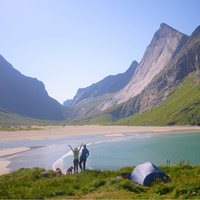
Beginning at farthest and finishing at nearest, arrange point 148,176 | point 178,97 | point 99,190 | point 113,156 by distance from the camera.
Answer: point 178,97 → point 113,156 → point 148,176 → point 99,190

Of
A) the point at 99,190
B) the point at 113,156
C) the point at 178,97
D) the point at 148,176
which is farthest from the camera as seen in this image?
the point at 178,97

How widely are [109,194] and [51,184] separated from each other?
4.78 meters

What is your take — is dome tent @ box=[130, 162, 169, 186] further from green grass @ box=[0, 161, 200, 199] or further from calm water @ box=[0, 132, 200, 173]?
calm water @ box=[0, 132, 200, 173]

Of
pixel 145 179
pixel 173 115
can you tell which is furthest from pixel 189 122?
pixel 145 179

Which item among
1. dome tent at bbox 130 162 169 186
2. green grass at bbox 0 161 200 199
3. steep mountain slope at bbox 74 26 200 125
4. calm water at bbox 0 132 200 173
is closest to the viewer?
green grass at bbox 0 161 200 199

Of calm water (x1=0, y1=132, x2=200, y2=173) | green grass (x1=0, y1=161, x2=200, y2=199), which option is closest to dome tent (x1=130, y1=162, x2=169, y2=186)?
green grass (x1=0, y1=161, x2=200, y2=199)

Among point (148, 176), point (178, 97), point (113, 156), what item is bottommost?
point (113, 156)

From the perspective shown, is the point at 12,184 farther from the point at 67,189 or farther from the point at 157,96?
the point at 157,96

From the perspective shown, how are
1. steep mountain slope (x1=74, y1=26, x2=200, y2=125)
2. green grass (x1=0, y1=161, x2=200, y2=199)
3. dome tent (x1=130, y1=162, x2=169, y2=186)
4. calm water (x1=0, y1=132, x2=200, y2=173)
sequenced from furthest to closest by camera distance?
steep mountain slope (x1=74, y1=26, x2=200, y2=125) → calm water (x1=0, y1=132, x2=200, y2=173) → dome tent (x1=130, y1=162, x2=169, y2=186) → green grass (x1=0, y1=161, x2=200, y2=199)

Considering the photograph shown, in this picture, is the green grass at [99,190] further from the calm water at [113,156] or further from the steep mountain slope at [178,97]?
the steep mountain slope at [178,97]

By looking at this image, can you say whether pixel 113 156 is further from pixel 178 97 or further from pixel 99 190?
pixel 178 97

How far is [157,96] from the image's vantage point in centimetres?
19125

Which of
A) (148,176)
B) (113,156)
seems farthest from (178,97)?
(148,176)

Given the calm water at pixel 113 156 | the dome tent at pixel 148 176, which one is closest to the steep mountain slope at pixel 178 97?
the calm water at pixel 113 156
